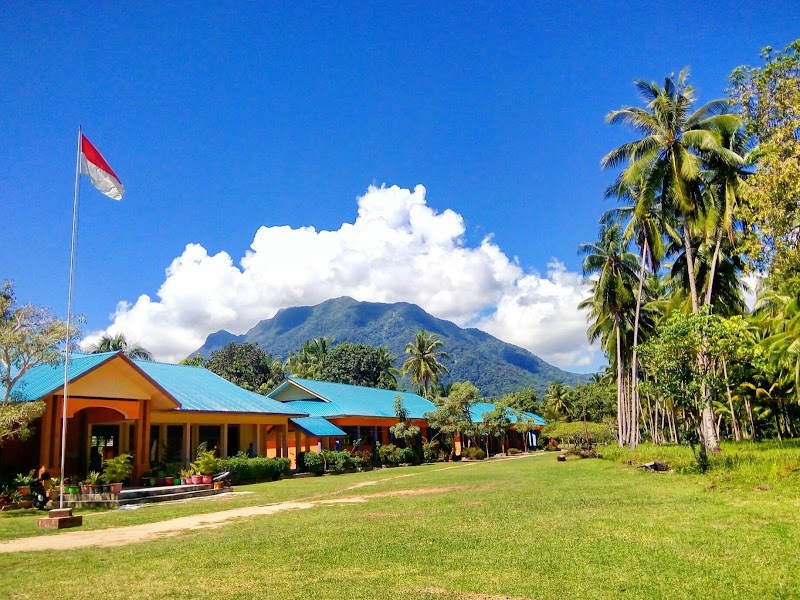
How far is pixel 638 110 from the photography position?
2672 centimetres

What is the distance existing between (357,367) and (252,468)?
43.9 m

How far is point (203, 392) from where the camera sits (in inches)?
1173

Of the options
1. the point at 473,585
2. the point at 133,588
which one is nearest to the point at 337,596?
the point at 473,585

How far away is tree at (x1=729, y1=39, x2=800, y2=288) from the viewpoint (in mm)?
13961

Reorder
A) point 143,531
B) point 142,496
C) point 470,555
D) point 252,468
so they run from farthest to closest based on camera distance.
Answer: point 252,468 < point 142,496 < point 143,531 < point 470,555

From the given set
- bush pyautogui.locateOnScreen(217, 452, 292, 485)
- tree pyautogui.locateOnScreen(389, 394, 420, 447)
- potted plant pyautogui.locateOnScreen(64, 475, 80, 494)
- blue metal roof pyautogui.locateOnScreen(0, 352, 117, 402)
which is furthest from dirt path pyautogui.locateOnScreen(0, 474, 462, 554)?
tree pyautogui.locateOnScreen(389, 394, 420, 447)

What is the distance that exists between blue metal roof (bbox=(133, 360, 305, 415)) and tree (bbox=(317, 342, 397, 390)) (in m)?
37.4

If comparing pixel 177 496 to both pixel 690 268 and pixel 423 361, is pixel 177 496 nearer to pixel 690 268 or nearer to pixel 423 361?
pixel 690 268

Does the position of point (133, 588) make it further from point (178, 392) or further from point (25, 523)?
point (178, 392)

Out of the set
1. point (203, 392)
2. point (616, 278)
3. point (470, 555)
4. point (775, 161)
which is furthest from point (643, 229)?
point (470, 555)

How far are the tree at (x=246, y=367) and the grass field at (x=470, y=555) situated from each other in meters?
53.9

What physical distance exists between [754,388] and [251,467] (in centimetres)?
3104

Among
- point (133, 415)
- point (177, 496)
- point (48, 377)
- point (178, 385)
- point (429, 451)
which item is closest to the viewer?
point (177, 496)

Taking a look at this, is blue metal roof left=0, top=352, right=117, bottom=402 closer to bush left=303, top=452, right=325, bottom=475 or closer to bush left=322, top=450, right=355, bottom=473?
bush left=303, top=452, right=325, bottom=475
